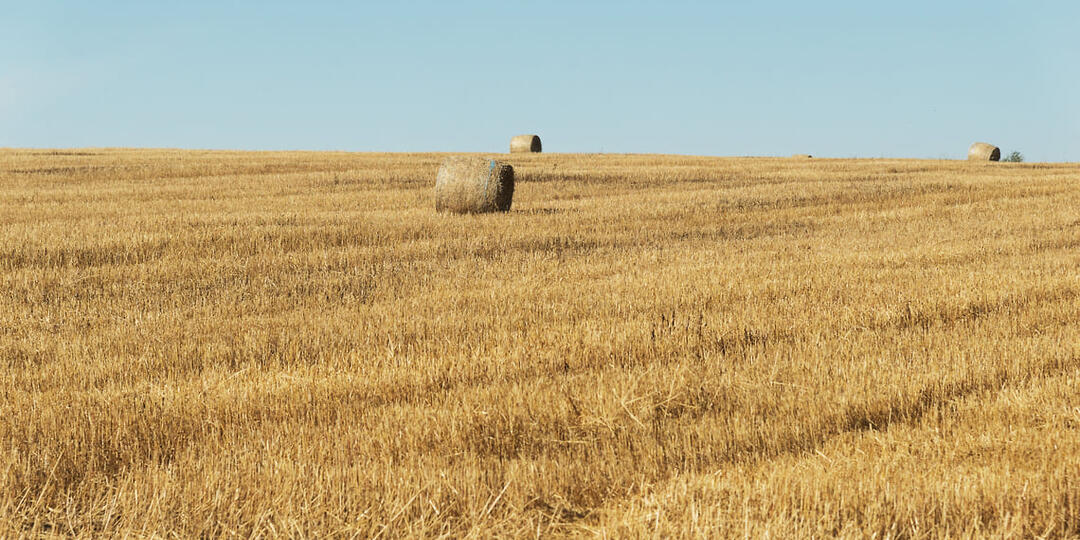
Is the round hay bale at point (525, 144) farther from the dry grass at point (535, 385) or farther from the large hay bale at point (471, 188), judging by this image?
the dry grass at point (535, 385)

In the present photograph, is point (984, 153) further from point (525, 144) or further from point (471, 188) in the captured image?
point (471, 188)

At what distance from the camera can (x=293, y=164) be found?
34.4m

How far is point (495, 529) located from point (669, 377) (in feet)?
7.61

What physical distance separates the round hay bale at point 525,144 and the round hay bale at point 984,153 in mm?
19236

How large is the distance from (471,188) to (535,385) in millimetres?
13645

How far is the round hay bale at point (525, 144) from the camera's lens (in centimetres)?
4519

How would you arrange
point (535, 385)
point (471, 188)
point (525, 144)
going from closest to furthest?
point (535, 385), point (471, 188), point (525, 144)

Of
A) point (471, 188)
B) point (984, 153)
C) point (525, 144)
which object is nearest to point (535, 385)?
point (471, 188)

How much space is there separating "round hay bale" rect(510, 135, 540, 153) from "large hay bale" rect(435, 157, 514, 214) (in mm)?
25731

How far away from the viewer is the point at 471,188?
1938cm

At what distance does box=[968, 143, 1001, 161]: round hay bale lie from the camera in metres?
43.3

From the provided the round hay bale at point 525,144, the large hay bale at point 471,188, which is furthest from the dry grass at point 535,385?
the round hay bale at point 525,144

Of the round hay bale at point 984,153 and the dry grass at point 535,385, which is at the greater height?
the round hay bale at point 984,153

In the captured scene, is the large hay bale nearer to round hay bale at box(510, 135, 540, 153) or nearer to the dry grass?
the dry grass
